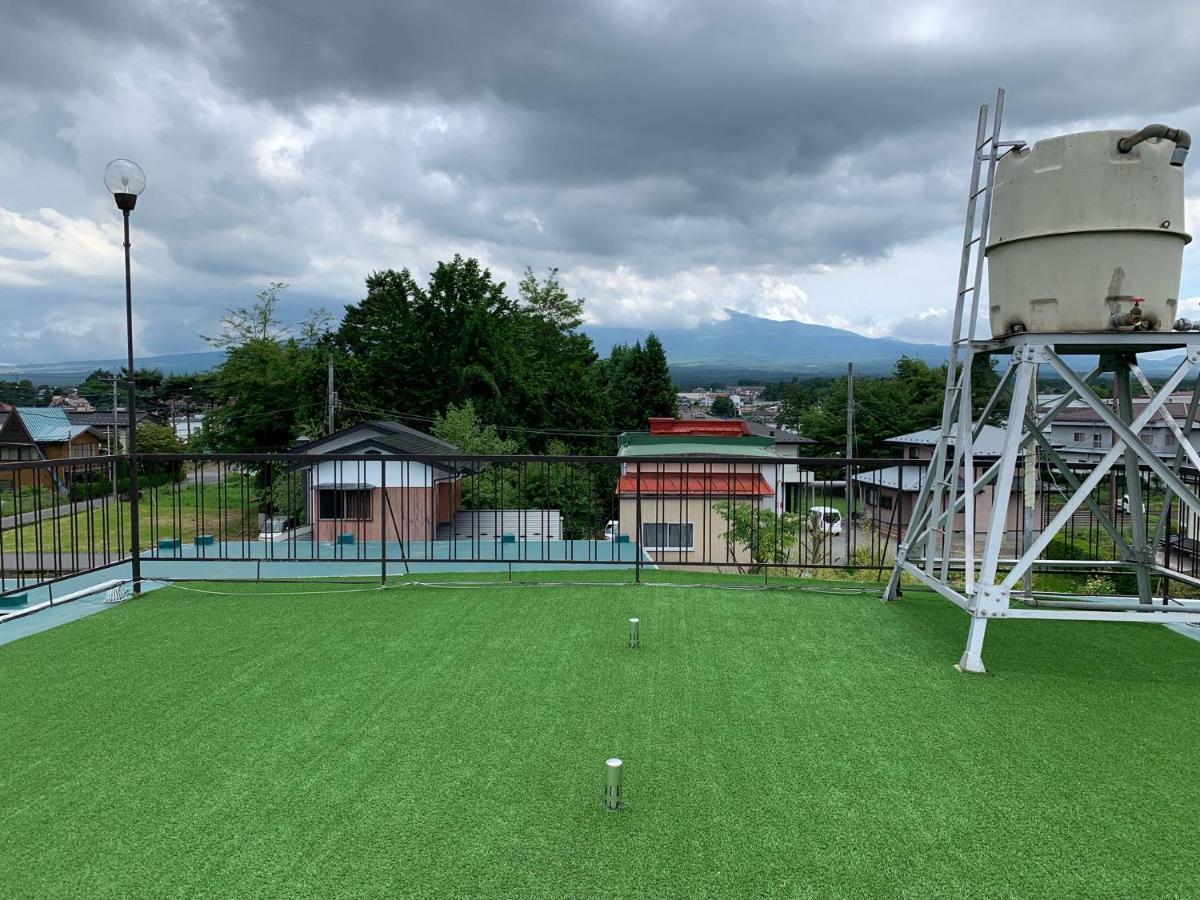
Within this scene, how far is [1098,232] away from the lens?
3963 millimetres

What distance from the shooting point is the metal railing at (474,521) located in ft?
18.9

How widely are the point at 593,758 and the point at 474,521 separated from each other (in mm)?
6731

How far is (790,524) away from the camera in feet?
38.1

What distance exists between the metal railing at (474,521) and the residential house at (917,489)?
0.25 ft

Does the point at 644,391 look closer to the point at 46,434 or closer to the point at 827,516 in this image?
the point at 46,434

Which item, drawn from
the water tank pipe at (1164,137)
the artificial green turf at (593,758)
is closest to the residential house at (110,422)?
the artificial green turf at (593,758)

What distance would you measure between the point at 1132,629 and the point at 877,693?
7.85 ft

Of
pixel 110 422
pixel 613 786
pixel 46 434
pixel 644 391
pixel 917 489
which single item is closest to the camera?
pixel 613 786

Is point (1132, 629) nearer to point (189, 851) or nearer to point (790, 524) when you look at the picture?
point (189, 851)

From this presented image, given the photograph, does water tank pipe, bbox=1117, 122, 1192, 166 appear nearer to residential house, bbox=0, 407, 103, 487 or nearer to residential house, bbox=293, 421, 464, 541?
residential house, bbox=293, 421, 464, 541

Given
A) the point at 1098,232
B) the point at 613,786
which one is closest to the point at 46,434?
the point at 613,786

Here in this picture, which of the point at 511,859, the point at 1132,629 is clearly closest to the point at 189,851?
the point at 511,859

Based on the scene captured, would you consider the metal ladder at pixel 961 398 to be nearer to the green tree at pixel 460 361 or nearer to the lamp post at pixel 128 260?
the lamp post at pixel 128 260

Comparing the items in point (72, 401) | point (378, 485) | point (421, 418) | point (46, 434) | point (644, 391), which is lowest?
point (46, 434)
